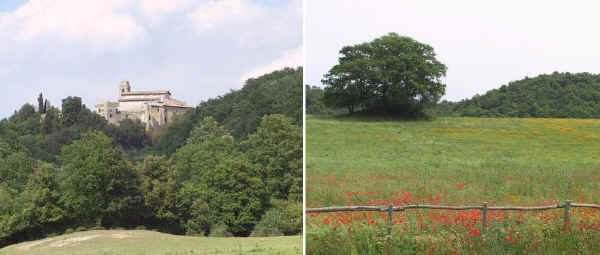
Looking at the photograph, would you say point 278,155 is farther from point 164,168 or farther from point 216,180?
point 164,168

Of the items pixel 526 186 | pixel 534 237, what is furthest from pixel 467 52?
pixel 534 237

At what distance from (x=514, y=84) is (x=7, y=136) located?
43.2ft

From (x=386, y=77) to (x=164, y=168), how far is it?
262 inches

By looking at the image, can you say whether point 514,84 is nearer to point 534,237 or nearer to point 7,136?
point 534,237

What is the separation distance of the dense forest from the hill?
494 cm

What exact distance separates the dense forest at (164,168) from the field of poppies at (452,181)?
3.01 meters

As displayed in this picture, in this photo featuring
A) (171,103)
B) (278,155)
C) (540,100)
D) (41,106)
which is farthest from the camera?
(278,155)

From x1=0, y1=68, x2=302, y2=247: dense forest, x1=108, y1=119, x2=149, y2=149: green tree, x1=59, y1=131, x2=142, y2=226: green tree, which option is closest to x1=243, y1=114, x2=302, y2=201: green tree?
x1=0, y1=68, x2=302, y2=247: dense forest

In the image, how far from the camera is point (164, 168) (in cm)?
1303

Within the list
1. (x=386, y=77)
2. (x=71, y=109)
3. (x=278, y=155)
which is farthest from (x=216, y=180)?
(x=386, y=77)

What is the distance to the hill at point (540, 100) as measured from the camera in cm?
1137

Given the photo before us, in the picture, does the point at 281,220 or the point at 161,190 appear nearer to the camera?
the point at 161,190

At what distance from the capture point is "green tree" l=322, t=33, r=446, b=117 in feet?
33.1

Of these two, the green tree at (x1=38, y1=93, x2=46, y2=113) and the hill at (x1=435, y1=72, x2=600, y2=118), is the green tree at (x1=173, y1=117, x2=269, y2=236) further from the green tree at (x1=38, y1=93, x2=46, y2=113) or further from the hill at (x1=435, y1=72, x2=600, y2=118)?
the hill at (x1=435, y1=72, x2=600, y2=118)
